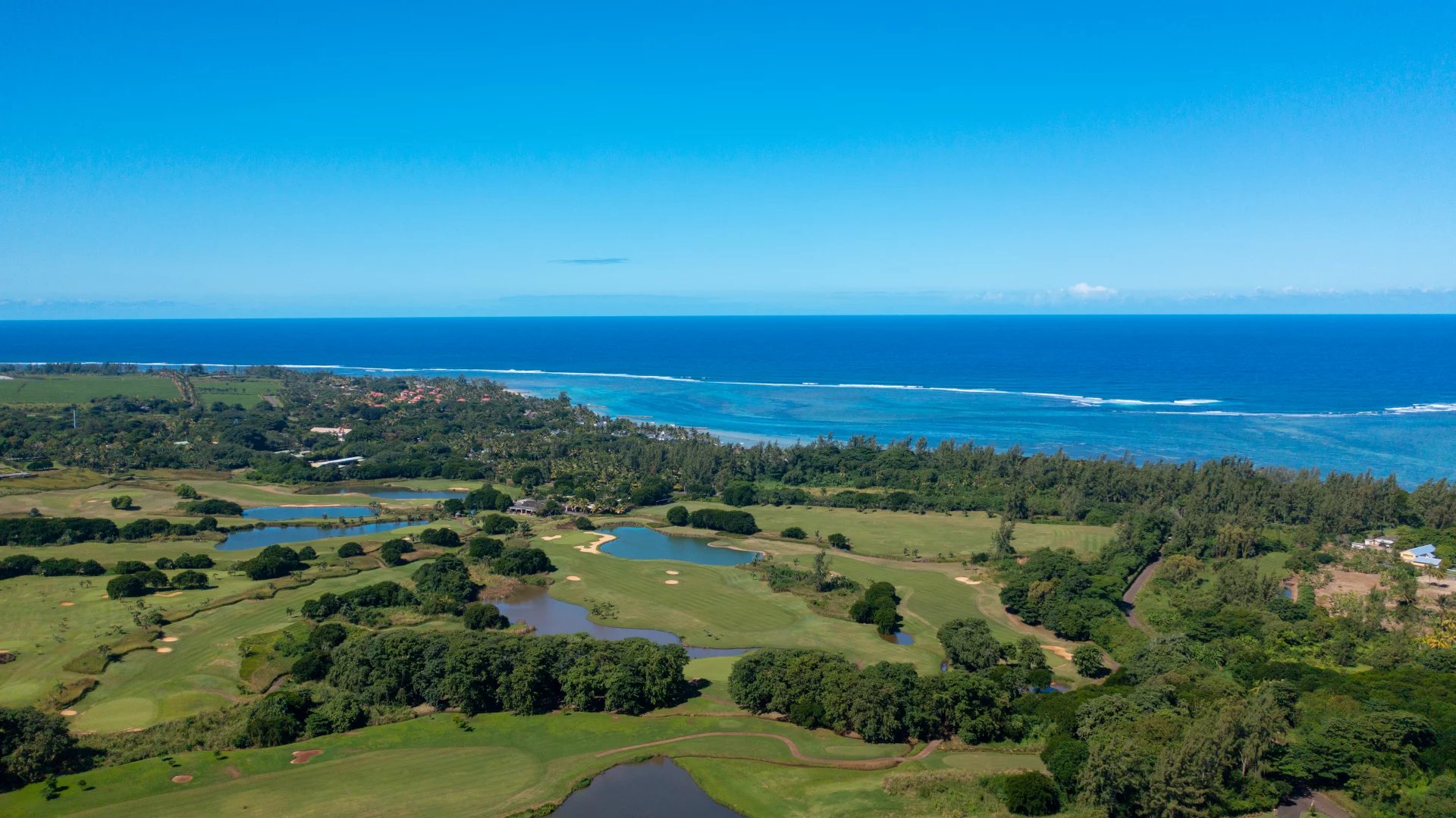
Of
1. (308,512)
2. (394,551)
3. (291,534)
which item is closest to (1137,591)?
(394,551)

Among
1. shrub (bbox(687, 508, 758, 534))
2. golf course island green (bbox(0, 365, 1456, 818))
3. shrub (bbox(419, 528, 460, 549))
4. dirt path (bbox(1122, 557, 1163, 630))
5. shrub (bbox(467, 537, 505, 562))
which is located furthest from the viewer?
shrub (bbox(687, 508, 758, 534))

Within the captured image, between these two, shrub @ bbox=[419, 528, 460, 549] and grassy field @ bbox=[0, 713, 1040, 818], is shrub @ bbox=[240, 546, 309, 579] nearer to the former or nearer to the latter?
shrub @ bbox=[419, 528, 460, 549]

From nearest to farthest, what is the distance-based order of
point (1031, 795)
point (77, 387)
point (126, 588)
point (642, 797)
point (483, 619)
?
point (1031, 795)
point (642, 797)
point (483, 619)
point (126, 588)
point (77, 387)

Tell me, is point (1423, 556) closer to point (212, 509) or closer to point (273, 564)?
point (273, 564)

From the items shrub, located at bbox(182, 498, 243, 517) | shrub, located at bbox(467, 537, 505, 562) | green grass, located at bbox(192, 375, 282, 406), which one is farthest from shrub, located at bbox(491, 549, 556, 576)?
green grass, located at bbox(192, 375, 282, 406)

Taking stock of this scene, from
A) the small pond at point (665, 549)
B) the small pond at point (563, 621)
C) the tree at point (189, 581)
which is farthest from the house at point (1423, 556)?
the tree at point (189, 581)

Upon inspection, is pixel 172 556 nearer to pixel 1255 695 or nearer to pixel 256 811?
pixel 256 811
